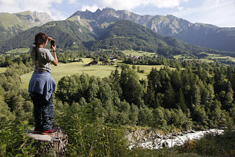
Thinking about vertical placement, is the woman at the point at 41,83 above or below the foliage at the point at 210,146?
above

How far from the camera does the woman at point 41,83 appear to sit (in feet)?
14.1

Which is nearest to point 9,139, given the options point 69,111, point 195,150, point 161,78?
point 69,111

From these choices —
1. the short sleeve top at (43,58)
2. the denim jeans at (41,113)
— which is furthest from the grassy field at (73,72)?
the short sleeve top at (43,58)

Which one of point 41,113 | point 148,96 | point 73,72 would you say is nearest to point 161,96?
point 148,96

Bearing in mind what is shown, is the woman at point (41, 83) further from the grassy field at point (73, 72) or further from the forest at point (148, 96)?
the grassy field at point (73, 72)

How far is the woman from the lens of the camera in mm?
4301

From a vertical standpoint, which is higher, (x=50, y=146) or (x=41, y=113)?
(x=41, y=113)

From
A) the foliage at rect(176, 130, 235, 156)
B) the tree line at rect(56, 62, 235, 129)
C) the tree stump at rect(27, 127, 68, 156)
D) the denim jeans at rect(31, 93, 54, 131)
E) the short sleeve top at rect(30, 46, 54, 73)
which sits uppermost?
the short sleeve top at rect(30, 46, 54, 73)

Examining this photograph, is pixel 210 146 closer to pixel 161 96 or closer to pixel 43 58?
pixel 43 58

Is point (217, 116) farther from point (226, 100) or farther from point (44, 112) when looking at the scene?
point (44, 112)

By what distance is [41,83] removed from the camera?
428 cm

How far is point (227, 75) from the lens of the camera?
66.7 meters

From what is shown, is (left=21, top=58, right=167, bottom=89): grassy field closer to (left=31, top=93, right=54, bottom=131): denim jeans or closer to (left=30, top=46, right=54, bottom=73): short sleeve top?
(left=31, top=93, right=54, bottom=131): denim jeans

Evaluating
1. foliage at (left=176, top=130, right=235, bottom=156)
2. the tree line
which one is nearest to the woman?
foliage at (left=176, top=130, right=235, bottom=156)
